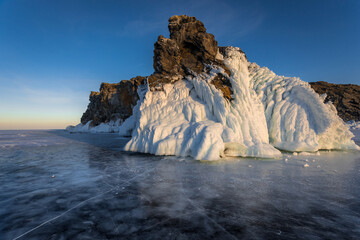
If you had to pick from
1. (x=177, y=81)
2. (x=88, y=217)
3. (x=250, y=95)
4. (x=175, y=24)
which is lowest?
(x=88, y=217)

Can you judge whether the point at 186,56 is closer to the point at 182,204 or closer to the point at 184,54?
the point at 184,54

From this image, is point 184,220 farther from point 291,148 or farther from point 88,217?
point 291,148

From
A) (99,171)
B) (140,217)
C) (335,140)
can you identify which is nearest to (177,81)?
(99,171)

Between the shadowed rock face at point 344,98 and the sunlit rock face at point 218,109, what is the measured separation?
37302mm

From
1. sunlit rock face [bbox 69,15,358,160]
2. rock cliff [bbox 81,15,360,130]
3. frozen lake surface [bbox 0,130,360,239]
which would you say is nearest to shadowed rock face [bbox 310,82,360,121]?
sunlit rock face [bbox 69,15,358,160]

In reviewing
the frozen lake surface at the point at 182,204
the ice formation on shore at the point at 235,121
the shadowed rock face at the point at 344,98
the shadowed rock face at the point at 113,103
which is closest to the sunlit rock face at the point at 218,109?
the ice formation on shore at the point at 235,121

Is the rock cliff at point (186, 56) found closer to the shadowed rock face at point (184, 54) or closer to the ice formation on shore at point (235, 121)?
the shadowed rock face at point (184, 54)

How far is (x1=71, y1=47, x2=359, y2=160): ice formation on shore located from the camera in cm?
880

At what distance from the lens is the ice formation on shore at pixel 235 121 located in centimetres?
880

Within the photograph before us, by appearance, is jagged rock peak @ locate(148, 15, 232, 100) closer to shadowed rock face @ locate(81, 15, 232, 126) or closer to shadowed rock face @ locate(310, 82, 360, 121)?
shadowed rock face @ locate(81, 15, 232, 126)

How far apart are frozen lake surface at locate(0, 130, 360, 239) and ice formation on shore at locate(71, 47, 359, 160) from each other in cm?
257

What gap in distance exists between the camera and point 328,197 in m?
4.00

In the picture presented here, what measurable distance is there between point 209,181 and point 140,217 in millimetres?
2578

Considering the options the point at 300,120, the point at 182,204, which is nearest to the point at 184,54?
the point at 300,120
